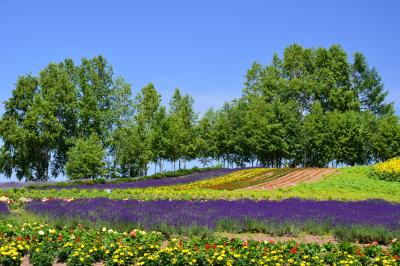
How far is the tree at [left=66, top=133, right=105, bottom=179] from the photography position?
4269 centimetres

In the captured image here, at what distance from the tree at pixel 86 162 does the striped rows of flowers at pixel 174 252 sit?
3372cm

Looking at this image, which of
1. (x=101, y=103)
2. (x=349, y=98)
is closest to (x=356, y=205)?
(x=101, y=103)

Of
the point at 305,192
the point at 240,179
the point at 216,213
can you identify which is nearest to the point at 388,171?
the point at 240,179

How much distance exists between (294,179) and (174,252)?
941 inches

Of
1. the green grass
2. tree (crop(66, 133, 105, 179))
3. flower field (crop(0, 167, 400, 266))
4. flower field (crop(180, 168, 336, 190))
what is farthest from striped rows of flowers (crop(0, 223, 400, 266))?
tree (crop(66, 133, 105, 179))

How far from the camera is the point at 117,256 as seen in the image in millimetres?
8195

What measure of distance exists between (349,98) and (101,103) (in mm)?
28076

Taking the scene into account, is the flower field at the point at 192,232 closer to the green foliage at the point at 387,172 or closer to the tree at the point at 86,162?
the green foliage at the point at 387,172

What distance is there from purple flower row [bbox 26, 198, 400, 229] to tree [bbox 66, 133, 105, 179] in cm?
2755

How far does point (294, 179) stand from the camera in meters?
31.2

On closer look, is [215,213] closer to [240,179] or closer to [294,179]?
[294,179]

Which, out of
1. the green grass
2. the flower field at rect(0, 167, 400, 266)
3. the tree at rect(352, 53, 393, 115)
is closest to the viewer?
the flower field at rect(0, 167, 400, 266)

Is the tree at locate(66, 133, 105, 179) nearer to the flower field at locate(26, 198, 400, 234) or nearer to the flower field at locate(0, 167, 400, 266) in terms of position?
the flower field at locate(0, 167, 400, 266)

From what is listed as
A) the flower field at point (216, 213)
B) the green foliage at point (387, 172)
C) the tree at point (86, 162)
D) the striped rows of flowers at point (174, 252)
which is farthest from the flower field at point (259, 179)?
the striped rows of flowers at point (174, 252)
